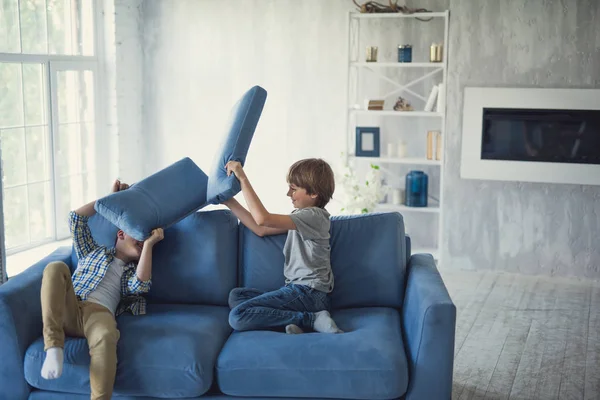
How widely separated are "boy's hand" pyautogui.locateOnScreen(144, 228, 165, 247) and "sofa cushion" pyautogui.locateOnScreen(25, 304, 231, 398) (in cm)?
38

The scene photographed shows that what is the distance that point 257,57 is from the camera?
21.0 ft

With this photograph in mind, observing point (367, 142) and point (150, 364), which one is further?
point (367, 142)

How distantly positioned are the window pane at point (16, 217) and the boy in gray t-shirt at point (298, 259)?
260 centimetres

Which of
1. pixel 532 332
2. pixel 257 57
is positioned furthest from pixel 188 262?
pixel 257 57

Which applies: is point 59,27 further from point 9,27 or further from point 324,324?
point 324,324

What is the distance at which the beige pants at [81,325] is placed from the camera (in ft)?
9.32

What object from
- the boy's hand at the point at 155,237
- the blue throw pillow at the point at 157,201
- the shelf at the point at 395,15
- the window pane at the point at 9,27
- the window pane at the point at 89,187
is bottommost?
the window pane at the point at 89,187

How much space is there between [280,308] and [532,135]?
3017mm

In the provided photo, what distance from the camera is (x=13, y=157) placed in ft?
17.8

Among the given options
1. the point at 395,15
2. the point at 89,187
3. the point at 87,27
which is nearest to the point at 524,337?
the point at 395,15

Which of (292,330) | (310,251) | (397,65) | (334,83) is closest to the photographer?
(292,330)

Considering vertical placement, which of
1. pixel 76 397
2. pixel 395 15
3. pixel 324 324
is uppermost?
pixel 395 15

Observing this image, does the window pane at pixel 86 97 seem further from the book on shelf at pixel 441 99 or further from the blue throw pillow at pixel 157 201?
the blue throw pillow at pixel 157 201

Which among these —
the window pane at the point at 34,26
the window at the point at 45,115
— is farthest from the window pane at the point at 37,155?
the window pane at the point at 34,26
